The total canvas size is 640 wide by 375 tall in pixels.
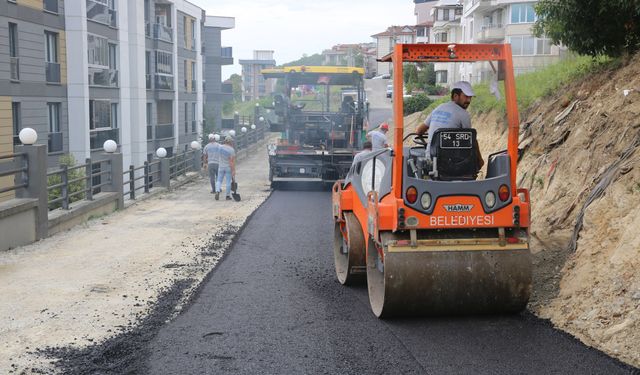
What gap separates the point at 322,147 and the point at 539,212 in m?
11.3

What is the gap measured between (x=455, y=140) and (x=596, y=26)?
654 centimetres

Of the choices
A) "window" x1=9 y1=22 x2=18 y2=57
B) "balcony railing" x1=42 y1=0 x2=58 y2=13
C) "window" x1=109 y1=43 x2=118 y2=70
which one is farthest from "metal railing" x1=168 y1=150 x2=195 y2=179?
"window" x1=109 y1=43 x2=118 y2=70

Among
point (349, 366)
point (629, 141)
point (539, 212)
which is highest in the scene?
point (629, 141)

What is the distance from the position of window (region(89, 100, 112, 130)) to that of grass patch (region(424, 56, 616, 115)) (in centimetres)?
1529

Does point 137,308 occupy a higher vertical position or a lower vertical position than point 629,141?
lower

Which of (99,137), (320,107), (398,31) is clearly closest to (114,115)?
(99,137)

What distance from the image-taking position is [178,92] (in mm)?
40344

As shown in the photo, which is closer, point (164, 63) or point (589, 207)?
point (589, 207)

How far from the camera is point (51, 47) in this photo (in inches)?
1027

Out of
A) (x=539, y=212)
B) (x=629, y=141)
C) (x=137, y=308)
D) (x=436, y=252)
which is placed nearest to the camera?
(x=436, y=252)

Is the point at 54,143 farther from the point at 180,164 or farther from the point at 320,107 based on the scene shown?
the point at 320,107

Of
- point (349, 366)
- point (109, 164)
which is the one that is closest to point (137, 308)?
point (349, 366)

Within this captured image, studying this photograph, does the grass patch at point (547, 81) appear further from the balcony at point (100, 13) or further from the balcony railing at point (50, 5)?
the balcony at point (100, 13)

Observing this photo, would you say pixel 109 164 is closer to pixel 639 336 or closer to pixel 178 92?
pixel 639 336
